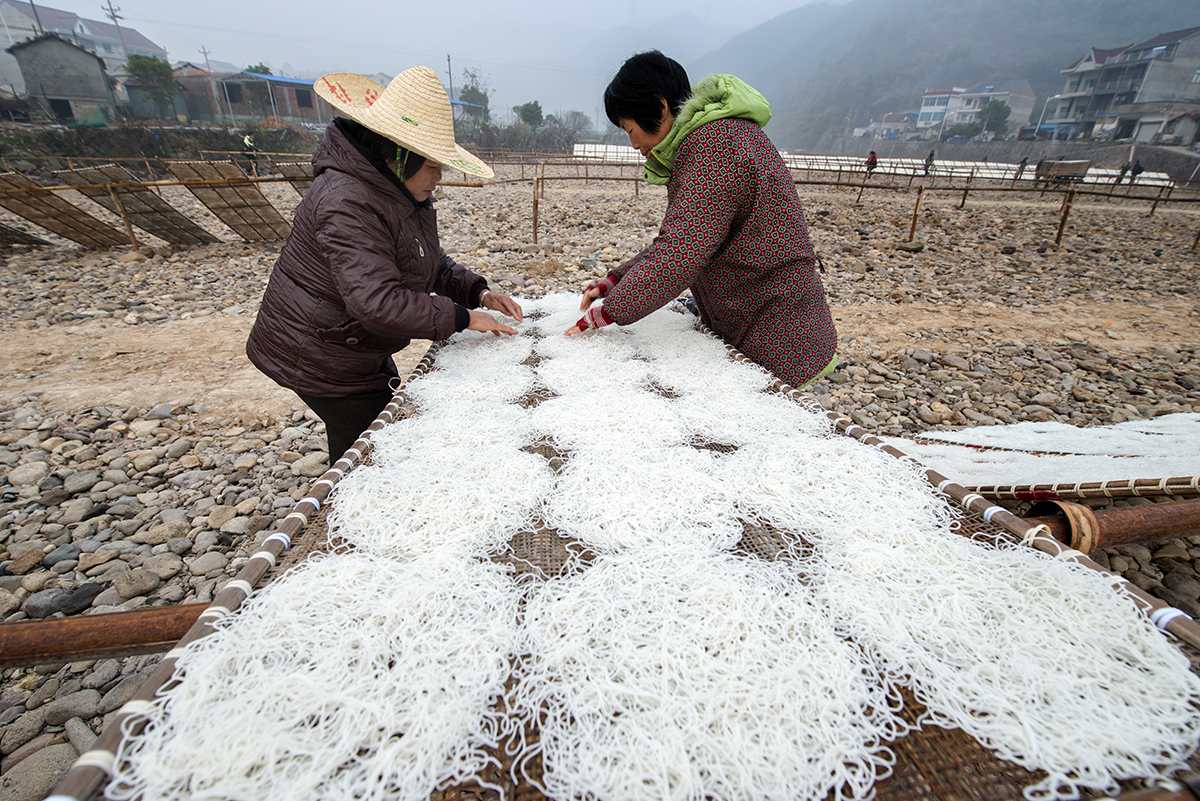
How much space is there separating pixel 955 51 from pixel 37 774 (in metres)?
147

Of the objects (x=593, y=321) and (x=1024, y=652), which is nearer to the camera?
(x=1024, y=652)

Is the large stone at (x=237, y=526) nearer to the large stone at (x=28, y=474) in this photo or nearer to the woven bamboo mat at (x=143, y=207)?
the large stone at (x=28, y=474)

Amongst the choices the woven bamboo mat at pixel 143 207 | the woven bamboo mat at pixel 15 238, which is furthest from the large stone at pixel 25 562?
the woven bamboo mat at pixel 15 238

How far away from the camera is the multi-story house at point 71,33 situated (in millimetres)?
51309

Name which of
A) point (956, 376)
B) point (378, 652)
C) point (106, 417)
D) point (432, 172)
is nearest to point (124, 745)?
point (378, 652)

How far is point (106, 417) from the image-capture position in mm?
4617

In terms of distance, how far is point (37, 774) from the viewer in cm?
200

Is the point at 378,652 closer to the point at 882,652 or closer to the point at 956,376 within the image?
the point at 882,652

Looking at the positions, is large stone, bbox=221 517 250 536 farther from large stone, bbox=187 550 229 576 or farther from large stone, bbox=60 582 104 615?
large stone, bbox=60 582 104 615

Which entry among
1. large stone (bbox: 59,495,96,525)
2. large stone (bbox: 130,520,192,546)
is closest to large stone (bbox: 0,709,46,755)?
large stone (bbox: 130,520,192,546)

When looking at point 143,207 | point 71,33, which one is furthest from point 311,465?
point 71,33

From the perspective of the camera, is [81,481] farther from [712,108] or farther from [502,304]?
[712,108]

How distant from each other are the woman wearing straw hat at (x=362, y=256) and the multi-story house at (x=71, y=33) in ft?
204

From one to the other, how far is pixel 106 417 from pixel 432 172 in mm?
4625
